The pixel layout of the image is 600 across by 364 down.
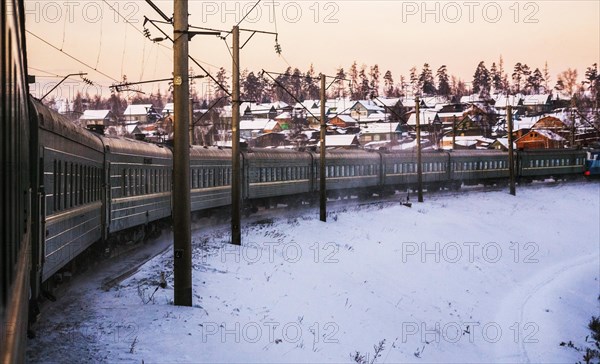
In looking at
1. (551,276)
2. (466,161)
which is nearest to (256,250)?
(551,276)

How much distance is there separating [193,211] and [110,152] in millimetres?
9472

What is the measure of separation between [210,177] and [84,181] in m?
14.1

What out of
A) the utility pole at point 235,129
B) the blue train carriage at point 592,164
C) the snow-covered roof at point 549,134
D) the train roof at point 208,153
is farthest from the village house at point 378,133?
the utility pole at point 235,129

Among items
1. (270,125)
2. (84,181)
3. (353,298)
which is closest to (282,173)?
(353,298)

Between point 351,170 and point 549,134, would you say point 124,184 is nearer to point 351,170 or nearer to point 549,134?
point 351,170

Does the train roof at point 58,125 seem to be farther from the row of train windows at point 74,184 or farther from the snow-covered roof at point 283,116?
the snow-covered roof at point 283,116

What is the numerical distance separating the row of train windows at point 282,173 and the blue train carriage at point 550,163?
30026 millimetres

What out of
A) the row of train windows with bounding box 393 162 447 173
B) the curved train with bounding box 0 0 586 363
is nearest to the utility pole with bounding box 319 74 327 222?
the curved train with bounding box 0 0 586 363

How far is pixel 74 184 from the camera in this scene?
13.0 m

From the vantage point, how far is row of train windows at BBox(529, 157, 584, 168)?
212 feet

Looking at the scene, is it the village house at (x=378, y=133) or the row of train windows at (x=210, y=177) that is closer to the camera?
the row of train windows at (x=210, y=177)

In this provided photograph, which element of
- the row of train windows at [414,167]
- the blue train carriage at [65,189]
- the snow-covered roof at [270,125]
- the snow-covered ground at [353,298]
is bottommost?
the snow-covered ground at [353,298]

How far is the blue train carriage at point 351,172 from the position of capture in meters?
40.3

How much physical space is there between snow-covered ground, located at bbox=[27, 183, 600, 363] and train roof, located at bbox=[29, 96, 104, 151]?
2948 mm
